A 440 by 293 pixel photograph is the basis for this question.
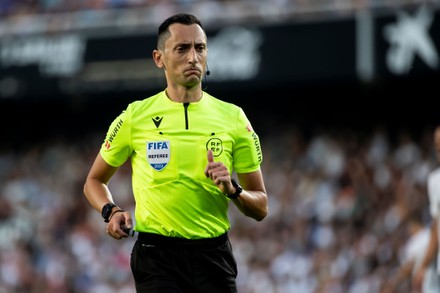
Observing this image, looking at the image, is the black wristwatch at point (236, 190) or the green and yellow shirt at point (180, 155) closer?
the black wristwatch at point (236, 190)

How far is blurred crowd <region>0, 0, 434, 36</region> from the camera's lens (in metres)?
18.4

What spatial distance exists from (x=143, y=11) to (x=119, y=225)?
14160 mm

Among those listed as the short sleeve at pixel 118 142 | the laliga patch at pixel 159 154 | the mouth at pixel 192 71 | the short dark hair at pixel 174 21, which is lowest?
the laliga patch at pixel 159 154

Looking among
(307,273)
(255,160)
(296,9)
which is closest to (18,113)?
(296,9)

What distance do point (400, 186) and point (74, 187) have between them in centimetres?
768

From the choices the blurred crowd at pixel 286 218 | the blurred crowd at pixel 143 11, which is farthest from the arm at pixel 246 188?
the blurred crowd at pixel 143 11

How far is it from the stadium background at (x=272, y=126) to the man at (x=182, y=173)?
8.79 meters

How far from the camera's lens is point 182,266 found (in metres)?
6.12

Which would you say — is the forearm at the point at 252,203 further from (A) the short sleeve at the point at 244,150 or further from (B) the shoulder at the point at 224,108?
(B) the shoulder at the point at 224,108

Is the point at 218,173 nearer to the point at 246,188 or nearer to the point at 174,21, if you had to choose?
the point at 246,188

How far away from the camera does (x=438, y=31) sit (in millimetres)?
17297

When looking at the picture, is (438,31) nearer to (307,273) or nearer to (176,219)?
(307,273)

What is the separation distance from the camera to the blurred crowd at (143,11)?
18.4 meters

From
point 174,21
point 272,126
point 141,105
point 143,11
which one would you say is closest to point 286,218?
point 272,126
